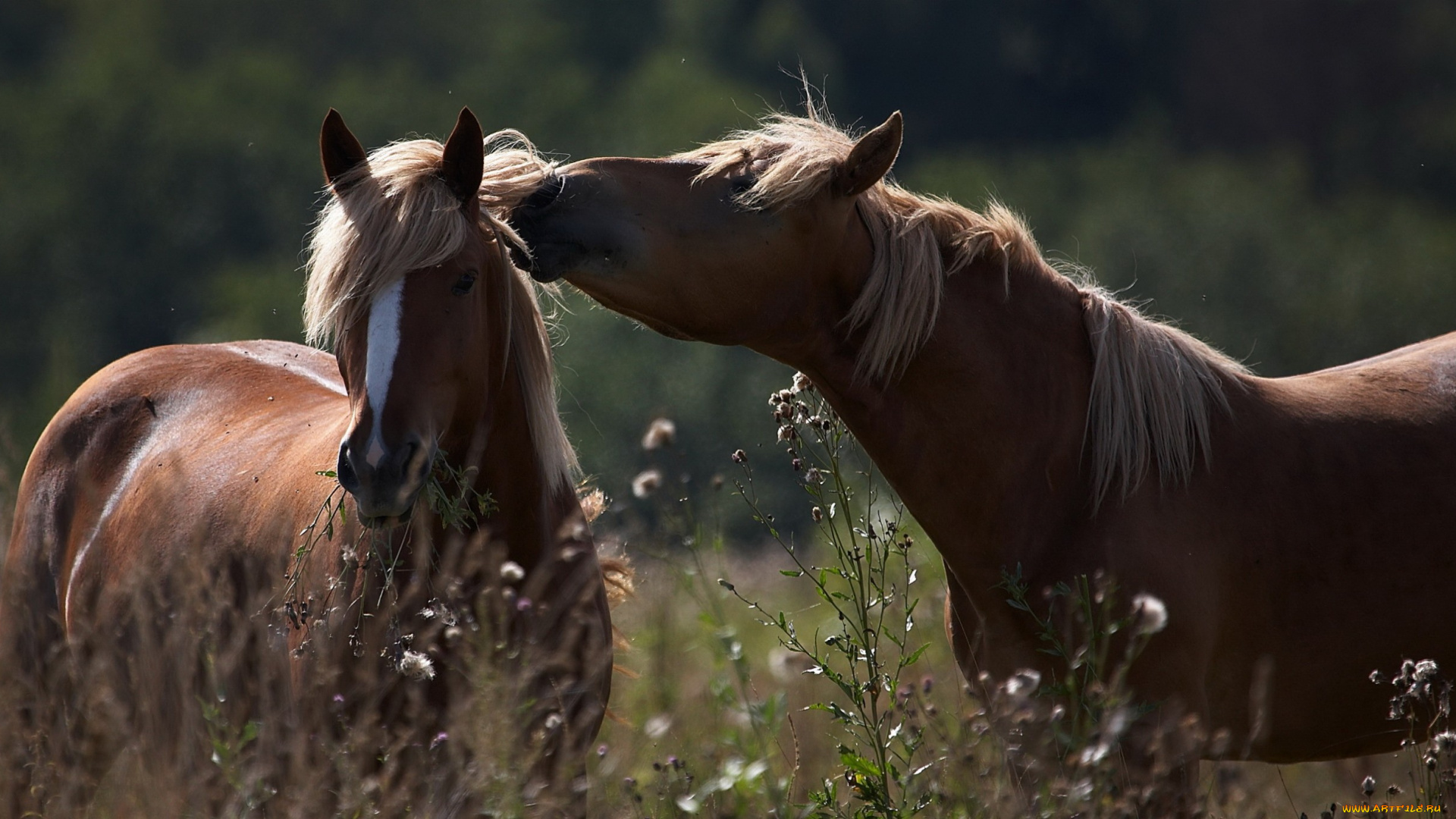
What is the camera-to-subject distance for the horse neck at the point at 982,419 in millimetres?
3291

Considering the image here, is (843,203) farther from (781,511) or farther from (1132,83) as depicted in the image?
(1132,83)

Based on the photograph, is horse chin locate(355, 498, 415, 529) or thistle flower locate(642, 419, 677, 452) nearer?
thistle flower locate(642, 419, 677, 452)

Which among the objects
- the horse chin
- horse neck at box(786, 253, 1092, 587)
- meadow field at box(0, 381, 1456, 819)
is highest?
horse neck at box(786, 253, 1092, 587)

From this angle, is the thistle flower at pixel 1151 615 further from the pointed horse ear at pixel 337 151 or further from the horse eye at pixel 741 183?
the pointed horse ear at pixel 337 151

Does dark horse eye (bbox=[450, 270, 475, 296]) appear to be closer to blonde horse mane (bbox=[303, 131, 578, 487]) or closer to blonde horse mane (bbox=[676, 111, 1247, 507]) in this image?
blonde horse mane (bbox=[303, 131, 578, 487])

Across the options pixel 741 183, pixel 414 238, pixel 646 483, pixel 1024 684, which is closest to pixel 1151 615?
pixel 1024 684

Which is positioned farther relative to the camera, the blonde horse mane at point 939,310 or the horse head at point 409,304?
the blonde horse mane at point 939,310

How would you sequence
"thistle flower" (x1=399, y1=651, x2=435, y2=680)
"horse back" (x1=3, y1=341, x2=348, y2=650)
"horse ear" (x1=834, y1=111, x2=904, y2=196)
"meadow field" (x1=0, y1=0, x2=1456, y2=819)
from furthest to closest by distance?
"meadow field" (x1=0, y1=0, x2=1456, y2=819), "horse back" (x1=3, y1=341, x2=348, y2=650), "horse ear" (x1=834, y1=111, x2=904, y2=196), "thistle flower" (x1=399, y1=651, x2=435, y2=680)

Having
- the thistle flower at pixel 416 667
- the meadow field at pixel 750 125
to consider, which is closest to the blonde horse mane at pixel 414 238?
the thistle flower at pixel 416 667

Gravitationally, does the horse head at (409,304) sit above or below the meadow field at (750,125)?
below

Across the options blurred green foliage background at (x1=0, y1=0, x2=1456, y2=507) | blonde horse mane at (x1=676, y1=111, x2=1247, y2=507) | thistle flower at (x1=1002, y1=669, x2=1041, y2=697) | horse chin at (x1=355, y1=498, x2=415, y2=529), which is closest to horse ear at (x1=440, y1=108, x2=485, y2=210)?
blonde horse mane at (x1=676, y1=111, x2=1247, y2=507)

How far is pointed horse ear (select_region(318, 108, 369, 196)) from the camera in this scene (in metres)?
3.42

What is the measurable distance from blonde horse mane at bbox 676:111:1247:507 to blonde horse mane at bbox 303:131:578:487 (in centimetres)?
53

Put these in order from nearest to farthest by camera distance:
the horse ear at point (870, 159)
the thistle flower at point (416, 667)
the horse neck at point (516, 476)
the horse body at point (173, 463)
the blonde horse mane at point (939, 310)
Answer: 1. the thistle flower at point (416, 667)
2. the horse ear at point (870, 159)
3. the blonde horse mane at point (939, 310)
4. the horse neck at point (516, 476)
5. the horse body at point (173, 463)
